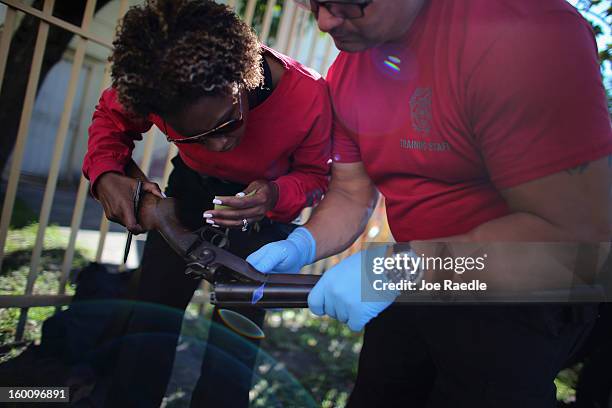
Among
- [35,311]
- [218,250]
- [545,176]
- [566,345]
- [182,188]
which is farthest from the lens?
[35,311]

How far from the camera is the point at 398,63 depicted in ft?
4.66

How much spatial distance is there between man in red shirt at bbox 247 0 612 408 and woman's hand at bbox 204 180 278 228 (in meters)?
0.16

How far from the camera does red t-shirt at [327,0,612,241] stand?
3.37 feet

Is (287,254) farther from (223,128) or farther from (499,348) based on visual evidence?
(499,348)

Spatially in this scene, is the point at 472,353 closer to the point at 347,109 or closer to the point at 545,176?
the point at 545,176

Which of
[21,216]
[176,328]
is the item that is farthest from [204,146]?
[21,216]

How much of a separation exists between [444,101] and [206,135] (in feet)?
2.84

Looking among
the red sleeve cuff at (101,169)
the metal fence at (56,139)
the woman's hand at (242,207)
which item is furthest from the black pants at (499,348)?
the metal fence at (56,139)

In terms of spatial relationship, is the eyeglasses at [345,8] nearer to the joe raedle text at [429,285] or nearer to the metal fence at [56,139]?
the joe raedle text at [429,285]

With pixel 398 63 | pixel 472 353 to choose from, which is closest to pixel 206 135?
pixel 398 63

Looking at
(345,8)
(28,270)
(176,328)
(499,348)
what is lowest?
(28,270)

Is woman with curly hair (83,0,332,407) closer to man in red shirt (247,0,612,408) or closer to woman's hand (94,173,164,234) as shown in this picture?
woman's hand (94,173,164,234)

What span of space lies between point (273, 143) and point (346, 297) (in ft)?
2.76

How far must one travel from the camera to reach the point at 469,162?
1.28 meters
